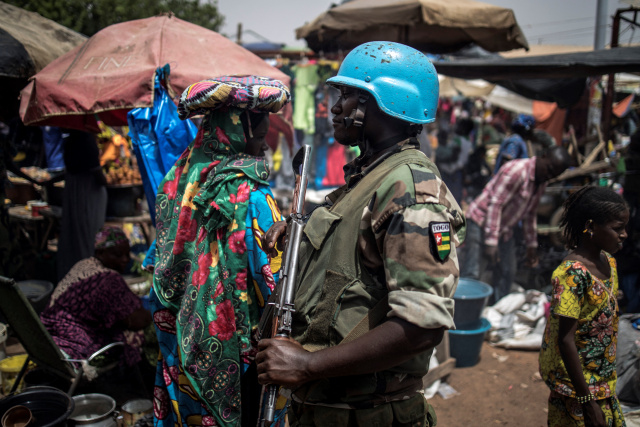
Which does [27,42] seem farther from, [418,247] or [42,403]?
[418,247]

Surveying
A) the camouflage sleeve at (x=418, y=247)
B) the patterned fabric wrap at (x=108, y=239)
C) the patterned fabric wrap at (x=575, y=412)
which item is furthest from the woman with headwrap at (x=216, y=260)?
the patterned fabric wrap at (x=575, y=412)

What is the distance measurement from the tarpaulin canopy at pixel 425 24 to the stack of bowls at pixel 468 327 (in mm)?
3252

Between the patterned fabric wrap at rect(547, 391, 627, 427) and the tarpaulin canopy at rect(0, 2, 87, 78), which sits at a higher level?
the tarpaulin canopy at rect(0, 2, 87, 78)

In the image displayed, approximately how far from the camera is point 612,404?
8.06ft

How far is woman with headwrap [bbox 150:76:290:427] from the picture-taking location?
2350 millimetres

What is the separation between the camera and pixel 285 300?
157cm

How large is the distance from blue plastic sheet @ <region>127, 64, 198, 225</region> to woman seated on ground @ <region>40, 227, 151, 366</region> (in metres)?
0.70

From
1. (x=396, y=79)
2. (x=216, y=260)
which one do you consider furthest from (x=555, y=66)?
(x=216, y=260)

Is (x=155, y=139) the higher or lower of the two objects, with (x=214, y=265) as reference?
higher

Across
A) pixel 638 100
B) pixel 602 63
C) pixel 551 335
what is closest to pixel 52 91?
pixel 551 335

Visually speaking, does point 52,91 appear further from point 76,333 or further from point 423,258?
point 423,258

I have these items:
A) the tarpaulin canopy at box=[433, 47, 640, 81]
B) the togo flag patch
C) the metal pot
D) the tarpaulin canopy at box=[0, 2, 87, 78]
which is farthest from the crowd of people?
the tarpaulin canopy at box=[433, 47, 640, 81]

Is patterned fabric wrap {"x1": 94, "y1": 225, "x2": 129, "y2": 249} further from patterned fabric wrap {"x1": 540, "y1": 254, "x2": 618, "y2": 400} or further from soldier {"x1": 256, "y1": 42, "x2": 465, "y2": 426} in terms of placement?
patterned fabric wrap {"x1": 540, "y1": 254, "x2": 618, "y2": 400}

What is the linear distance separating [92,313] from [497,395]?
359 centimetres
